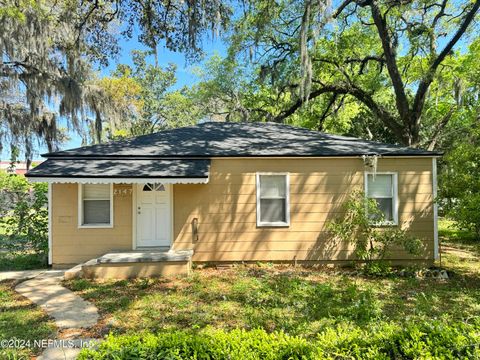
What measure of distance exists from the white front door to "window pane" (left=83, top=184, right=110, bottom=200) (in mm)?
805

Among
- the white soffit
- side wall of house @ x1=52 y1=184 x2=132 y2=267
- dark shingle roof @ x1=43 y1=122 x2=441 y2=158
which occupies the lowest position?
side wall of house @ x1=52 y1=184 x2=132 y2=267

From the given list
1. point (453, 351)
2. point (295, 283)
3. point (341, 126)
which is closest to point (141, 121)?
point (341, 126)

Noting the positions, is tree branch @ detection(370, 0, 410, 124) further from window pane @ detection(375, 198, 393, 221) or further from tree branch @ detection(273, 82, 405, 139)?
window pane @ detection(375, 198, 393, 221)

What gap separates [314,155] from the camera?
8023mm

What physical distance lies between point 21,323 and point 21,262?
15.0 feet

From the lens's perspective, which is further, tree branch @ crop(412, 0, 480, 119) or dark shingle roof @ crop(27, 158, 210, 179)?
tree branch @ crop(412, 0, 480, 119)

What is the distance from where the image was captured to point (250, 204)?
26.7ft

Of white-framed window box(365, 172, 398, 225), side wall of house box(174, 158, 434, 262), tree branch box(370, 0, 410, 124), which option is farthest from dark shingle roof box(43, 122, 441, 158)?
tree branch box(370, 0, 410, 124)

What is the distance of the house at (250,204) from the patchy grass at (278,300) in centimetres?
78

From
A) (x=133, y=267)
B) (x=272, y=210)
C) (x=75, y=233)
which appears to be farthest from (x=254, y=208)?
(x=75, y=233)

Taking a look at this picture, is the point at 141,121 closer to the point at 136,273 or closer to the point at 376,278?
the point at 136,273

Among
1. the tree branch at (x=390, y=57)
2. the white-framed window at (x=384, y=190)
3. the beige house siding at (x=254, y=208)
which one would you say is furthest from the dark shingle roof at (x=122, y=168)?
the tree branch at (x=390, y=57)

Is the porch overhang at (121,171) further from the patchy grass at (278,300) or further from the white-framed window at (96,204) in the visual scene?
the patchy grass at (278,300)

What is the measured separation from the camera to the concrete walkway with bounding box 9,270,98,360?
3879mm
